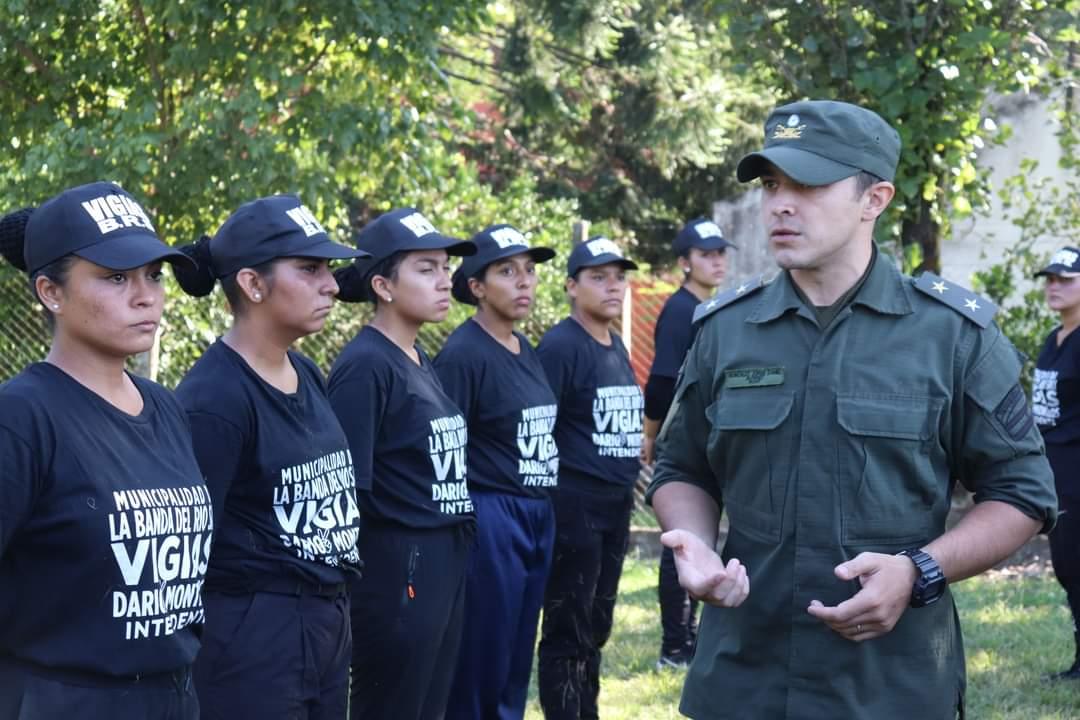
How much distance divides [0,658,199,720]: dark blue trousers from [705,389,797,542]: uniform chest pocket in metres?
1.40

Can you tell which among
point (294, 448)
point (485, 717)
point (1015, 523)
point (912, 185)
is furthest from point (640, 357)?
point (1015, 523)

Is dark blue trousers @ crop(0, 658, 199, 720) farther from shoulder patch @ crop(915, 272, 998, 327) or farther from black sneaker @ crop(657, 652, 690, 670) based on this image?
black sneaker @ crop(657, 652, 690, 670)

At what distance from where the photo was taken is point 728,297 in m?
3.47

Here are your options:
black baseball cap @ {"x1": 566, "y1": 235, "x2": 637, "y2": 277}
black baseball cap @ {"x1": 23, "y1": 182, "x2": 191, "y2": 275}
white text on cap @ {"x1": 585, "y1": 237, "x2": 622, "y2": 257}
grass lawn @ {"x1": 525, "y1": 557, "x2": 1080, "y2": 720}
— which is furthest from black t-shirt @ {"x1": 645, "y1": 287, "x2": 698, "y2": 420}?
black baseball cap @ {"x1": 23, "y1": 182, "x2": 191, "y2": 275}

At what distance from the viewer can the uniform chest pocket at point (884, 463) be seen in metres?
3.06

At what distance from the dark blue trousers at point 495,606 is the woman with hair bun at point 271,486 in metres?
1.65

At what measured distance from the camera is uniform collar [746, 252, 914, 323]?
3182 mm

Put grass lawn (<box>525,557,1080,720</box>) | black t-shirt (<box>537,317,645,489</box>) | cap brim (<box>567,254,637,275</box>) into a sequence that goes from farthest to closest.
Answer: cap brim (<box>567,254,637,275</box>) < grass lawn (<box>525,557,1080,720</box>) < black t-shirt (<box>537,317,645,489</box>)

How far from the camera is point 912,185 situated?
905 cm

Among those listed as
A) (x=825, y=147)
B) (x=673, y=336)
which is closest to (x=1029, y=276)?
(x=673, y=336)

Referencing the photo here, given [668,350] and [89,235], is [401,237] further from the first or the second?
[668,350]

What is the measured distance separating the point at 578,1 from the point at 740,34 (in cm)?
823

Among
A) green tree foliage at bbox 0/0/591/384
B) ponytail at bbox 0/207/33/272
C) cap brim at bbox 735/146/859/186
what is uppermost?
green tree foliage at bbox 0/0/591/384

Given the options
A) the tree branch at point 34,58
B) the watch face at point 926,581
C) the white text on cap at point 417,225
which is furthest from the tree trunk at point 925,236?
the watch face at point 926,581
